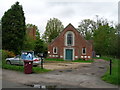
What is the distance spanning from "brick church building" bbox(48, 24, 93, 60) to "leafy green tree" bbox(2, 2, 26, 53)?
27.1 ft

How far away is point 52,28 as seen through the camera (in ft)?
219

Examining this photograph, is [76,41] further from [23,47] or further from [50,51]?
[23,47]

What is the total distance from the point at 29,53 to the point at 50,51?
20028 millimetres

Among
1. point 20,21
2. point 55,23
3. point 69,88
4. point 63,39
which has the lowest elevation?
point 69,88

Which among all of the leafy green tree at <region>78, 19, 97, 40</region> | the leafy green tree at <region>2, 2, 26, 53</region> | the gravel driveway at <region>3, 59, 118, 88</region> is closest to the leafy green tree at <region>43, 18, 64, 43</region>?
the leafy green tree at <region>78, 19, 97, 40</region>

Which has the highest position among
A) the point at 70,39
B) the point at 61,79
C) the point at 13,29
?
the point at 13,29

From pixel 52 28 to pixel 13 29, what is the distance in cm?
3681

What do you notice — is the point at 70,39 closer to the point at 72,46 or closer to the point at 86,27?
the point at 72,46

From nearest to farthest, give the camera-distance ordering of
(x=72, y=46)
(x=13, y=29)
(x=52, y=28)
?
(x=13, y=29)
(x=72, y=46)
(x=52, y=28)

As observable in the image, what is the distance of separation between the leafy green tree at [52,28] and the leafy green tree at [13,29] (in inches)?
1291

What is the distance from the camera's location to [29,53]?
17.6 meters

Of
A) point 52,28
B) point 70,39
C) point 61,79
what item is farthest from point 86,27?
point 61,79

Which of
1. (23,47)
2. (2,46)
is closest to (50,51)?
(23,47)

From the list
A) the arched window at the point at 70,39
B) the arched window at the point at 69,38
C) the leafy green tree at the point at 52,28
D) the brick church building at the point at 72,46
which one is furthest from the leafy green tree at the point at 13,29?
the leafy green tree at the point at 52,28
